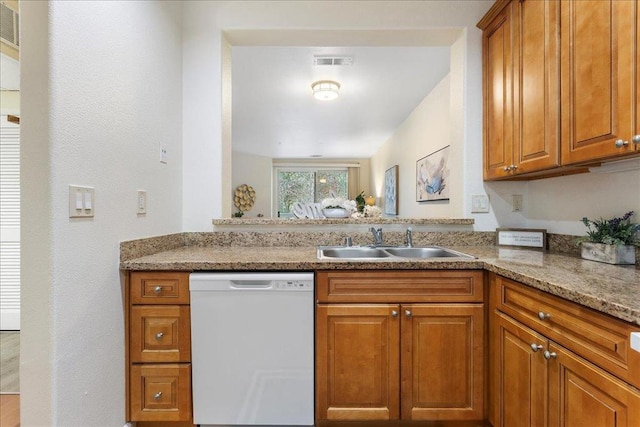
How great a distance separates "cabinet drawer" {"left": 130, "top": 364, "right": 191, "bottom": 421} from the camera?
133 centimetres

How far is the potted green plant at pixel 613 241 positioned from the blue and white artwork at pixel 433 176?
1.55m

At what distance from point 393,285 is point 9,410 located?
2057mm

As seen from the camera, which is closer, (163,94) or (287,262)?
(287,262)

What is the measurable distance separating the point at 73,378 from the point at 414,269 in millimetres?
1398

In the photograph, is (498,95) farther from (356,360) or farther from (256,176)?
(256,176)

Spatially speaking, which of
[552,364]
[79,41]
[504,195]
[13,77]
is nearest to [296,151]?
[13,77]

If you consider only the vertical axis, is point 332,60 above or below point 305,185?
above

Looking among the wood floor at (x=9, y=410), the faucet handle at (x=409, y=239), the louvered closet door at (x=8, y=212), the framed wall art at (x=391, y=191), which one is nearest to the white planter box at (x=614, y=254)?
the faucet handle at (x=409, y=239)

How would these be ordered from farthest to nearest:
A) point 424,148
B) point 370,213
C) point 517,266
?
1. point 424,148
2. point 370,213
3. point 517,266

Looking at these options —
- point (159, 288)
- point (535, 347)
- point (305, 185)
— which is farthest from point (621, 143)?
point (305, 185)

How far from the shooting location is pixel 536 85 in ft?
4.54

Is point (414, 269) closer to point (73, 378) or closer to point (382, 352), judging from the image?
point (382, 352)

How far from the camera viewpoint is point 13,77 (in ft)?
7.54

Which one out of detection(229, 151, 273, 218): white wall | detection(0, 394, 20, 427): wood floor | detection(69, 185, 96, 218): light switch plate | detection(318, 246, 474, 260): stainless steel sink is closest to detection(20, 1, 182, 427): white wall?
detection(69, 185, 96, 218): light switch plate
